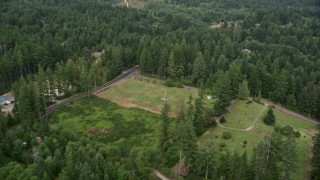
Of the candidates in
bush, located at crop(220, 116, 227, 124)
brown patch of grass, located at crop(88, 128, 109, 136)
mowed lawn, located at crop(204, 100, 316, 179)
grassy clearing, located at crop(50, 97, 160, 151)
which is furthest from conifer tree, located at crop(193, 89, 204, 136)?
brown patch of grass, located at crop(88, 128, 109, 136)

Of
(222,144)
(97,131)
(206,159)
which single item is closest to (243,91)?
(222,144)

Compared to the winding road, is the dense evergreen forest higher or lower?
higher

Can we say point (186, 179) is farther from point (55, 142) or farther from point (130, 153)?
point (55, 142)

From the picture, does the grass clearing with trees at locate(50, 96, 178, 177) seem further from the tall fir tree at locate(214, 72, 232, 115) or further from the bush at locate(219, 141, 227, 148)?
the tall fir tree at locate(214, 72, 232, 115)

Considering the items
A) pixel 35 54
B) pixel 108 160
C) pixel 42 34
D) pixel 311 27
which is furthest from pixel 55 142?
pixel 311 27

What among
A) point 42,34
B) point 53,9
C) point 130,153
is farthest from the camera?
point 53,9

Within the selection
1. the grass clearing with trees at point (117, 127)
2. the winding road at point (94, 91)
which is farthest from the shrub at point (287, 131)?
the winding road at point (94, 91)
